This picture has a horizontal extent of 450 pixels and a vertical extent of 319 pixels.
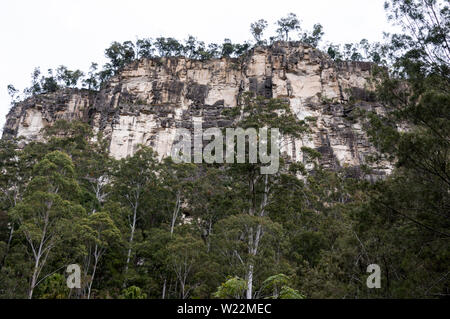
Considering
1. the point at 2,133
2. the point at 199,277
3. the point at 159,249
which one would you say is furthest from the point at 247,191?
the point at 2,133

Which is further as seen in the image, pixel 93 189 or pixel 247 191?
pixel 93 189

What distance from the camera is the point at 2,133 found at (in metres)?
40.3

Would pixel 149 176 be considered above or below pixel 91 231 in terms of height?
above

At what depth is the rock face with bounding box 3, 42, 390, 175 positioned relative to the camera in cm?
3497

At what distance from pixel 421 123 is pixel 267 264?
264 inches

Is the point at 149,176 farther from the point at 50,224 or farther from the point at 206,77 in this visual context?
the point at 206,77

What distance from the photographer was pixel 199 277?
54.3ft

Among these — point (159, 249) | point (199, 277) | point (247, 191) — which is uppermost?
point (247, 191)

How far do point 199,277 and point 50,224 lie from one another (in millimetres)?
6361

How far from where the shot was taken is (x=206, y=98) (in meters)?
38.2

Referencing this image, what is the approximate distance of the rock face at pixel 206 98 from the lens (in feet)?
115
